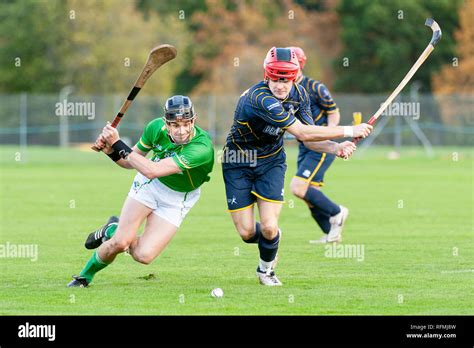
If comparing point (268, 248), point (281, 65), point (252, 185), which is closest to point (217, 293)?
point (268, 248)

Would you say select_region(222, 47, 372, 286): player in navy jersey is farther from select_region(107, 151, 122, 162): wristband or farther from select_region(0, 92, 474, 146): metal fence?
select_region(0, 92, 474, 146): metal fence

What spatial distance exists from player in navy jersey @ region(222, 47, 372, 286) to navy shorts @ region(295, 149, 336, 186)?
3590mm

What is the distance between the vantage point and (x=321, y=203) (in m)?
14.5

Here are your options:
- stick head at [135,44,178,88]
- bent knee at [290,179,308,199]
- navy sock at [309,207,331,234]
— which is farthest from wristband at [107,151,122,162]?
navy sock at [309,207,331,234]

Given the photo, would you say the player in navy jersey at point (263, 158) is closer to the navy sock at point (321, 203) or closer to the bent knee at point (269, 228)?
the bent knee at point (269, 228)

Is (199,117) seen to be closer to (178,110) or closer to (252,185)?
(252,185)

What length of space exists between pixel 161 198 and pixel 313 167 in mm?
4637

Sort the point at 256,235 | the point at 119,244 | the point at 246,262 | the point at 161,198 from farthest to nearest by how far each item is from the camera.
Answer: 1. the point at 246,262
2. the point at 256,235
3. the point at 161,198
4. the point at 119,244

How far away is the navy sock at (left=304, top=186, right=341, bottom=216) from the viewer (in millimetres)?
14461

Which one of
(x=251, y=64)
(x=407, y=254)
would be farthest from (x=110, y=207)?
(x=251, y=64)

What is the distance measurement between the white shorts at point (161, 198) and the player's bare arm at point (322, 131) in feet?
4.21

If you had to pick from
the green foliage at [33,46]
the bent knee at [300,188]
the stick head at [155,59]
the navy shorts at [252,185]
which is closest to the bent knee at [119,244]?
the navy shorts at [252,185]
